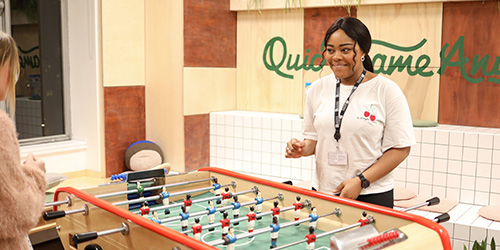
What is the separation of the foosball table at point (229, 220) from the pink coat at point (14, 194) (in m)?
0.19

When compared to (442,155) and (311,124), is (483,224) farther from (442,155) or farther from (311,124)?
(311,124)

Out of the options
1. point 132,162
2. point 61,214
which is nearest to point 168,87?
point 132,162

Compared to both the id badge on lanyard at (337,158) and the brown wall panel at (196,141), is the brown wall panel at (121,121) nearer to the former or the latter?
the brown wall panel at (196,141)

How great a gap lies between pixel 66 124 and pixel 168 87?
996 millimetres

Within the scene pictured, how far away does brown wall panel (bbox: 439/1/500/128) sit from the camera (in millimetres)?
3896

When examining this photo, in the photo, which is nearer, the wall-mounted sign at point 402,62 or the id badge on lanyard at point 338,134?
the id badge on lanyard at point 338,134

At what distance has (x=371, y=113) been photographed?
7.13 feet

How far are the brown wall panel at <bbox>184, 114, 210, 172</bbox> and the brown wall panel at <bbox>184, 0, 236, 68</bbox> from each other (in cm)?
53

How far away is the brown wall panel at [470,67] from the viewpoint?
12.8 feet

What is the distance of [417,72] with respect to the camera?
13.9 ft

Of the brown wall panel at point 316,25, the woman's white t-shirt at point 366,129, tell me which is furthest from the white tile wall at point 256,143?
the woman's white t-shirt at point 366,129

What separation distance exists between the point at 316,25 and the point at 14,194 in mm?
3667

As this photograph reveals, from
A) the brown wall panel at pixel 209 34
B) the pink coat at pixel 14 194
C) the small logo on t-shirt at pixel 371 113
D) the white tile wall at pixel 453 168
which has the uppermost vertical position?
the brown wall panel at pixel 209 34

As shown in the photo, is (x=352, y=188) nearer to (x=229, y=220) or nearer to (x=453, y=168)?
(x=229, y=220)
